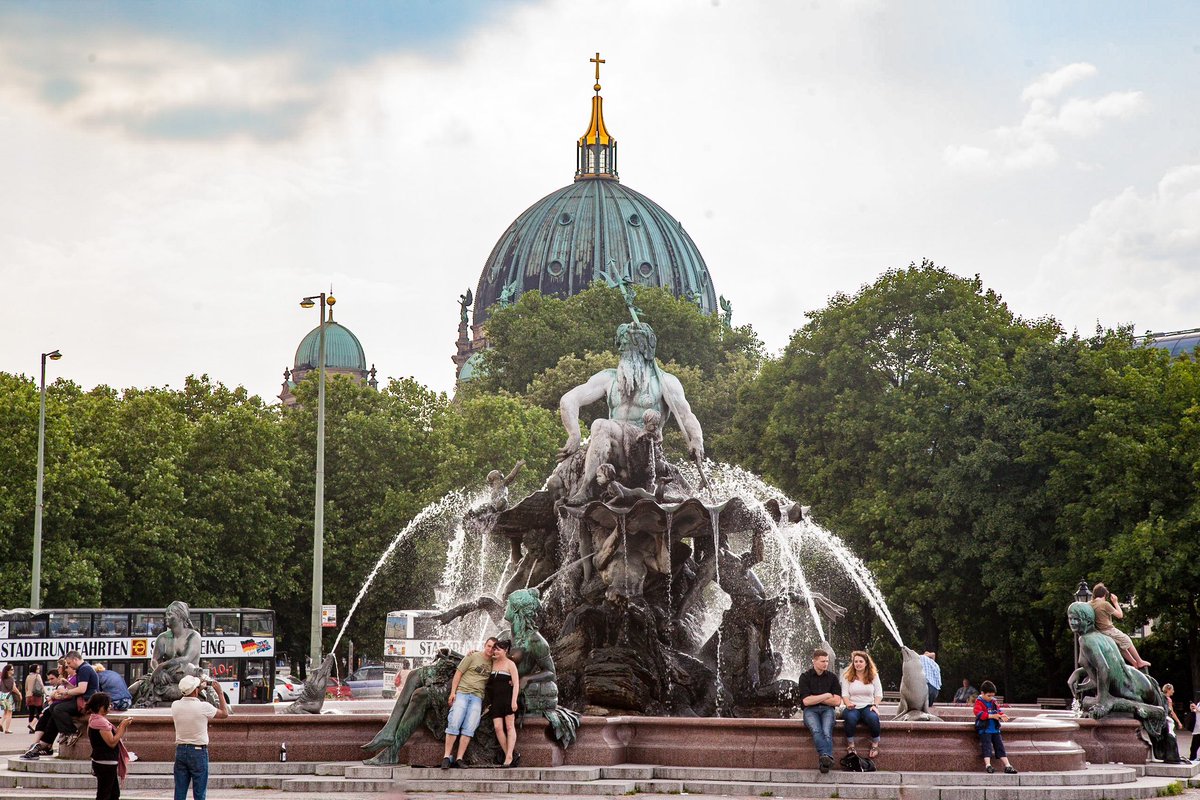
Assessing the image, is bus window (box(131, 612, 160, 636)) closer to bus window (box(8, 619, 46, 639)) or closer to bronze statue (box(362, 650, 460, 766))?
bus window (box(8, 619, 46, 639))

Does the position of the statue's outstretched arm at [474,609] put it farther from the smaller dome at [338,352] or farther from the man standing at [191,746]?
the smaller dome at [338,352]

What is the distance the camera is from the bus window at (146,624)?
39.3 m

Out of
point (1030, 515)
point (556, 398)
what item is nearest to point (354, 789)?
point (1030, 515)

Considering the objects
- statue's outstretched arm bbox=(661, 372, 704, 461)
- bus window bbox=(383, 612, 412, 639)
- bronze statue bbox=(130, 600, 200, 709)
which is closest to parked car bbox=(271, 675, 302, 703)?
bus window bbox=(383, 612, 412, 639)

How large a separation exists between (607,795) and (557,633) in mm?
5585

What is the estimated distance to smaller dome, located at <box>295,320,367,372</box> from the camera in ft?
534

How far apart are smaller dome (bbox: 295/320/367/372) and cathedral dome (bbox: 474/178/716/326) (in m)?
40.8

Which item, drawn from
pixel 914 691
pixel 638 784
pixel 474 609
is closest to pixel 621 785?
pixel 638 784

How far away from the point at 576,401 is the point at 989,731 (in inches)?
300

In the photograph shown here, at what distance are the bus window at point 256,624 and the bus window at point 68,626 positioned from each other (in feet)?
13.2

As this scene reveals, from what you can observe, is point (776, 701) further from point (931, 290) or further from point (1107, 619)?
point (931, 290)

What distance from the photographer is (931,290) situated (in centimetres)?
4666

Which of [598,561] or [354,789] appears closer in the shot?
[354,789]

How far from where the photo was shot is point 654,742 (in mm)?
17547
